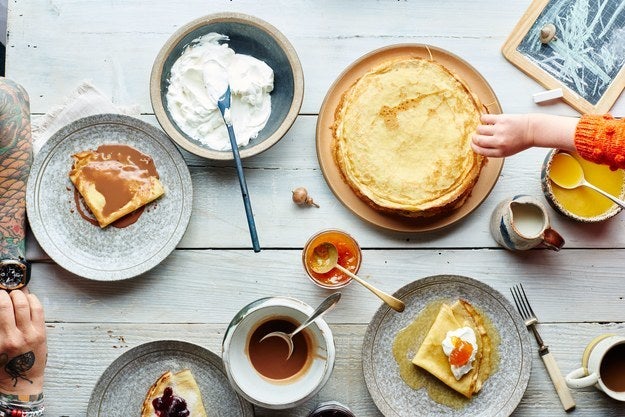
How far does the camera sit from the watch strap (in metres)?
1.98

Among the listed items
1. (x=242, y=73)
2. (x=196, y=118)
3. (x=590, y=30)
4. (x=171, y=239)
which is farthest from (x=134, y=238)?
(x=590, y=30)

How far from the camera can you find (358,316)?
2051 mm

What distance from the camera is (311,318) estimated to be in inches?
73.0

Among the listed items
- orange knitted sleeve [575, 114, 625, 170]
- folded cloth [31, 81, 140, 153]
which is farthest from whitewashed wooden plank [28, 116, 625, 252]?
orange knitted sleeve [575, 114, 625, 170]

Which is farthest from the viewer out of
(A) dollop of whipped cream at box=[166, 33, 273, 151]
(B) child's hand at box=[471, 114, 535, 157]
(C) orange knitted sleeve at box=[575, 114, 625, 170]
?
(A) dollop of whipped cream at box=[166, 33, 273, 151]

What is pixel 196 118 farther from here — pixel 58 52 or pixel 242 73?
pixel 58 52

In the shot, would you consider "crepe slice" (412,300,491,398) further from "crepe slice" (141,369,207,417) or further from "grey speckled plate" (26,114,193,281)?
"grey speckled plate" (26,114,193,281)

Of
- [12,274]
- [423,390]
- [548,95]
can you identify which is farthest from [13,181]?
[548,95]

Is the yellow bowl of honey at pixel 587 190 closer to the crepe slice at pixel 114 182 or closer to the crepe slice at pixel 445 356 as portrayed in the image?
the crepe slice at pixel 445 356

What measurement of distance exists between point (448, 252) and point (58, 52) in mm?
1218

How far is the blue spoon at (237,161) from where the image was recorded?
1935 mm

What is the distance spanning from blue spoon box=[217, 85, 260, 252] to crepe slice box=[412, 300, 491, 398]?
516mm

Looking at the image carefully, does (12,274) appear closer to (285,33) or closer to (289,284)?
(289,284)

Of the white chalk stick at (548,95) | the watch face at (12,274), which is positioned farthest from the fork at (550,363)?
the watch face at (12,274)
